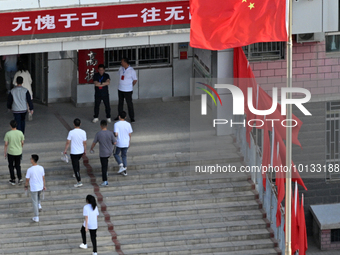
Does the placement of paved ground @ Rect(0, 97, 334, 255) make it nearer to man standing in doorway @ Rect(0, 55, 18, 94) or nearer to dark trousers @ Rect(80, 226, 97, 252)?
man standing in doorway @ Rect(0, 55, 18, 94)

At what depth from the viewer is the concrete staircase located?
58.2ft

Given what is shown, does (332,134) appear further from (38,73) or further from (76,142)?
(38,73)

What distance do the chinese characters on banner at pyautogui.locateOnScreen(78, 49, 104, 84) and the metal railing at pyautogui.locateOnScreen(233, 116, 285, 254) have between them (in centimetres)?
429

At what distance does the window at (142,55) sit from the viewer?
22859mm

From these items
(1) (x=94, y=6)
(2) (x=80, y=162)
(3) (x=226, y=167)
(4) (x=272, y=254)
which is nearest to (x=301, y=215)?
(4) (x=272, y=254)

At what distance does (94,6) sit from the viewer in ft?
62.3

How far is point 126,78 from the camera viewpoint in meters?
20.8

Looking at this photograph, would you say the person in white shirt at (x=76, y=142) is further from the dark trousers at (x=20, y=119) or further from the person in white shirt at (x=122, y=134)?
the dark trousers at (x=20, y=119)

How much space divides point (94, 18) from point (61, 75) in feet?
14.1

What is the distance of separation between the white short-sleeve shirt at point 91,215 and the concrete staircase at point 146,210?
83 centimetres

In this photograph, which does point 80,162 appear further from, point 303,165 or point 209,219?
point 303,165

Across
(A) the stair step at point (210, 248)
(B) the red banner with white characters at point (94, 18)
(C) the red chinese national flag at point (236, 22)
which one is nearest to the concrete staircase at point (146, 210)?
(A) the stair step at point (210, 248)

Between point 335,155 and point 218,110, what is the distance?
324 centimetres

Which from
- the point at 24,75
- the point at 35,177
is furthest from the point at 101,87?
the point at 35,177
